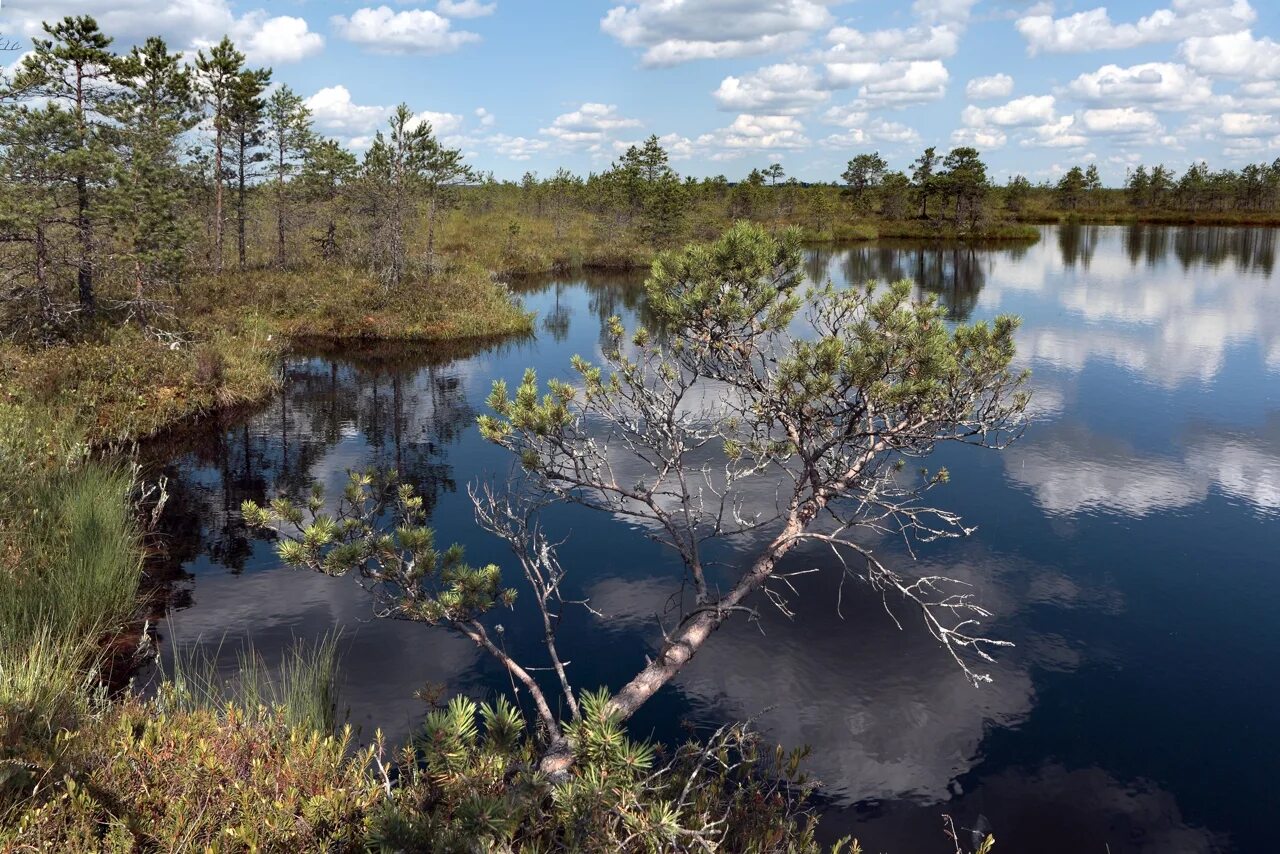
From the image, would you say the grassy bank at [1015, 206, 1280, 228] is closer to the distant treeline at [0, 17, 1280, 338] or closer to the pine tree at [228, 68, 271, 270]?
the distant treeline at [0, 17, 1280, 338]

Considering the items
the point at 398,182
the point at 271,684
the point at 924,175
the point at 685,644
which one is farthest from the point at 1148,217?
the point at 271,684

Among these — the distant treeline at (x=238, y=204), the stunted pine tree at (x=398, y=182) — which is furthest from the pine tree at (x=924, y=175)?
the stunted pine tree at (x=398, y=182)

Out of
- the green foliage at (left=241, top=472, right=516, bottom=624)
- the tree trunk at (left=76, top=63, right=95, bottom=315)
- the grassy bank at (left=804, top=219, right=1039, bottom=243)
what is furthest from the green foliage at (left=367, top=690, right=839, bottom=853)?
the grassy bank at (left=804, top=219, right=1039, bottom=243)

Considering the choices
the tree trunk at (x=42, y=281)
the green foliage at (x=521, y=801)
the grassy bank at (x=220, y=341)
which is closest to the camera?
the green foliage at (x=521, y=801)

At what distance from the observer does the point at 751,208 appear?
115 metres

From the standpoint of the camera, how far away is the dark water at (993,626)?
9.96 meters

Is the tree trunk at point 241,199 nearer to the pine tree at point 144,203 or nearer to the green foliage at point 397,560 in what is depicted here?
the pine tree at point 144,203

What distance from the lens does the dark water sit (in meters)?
9.96

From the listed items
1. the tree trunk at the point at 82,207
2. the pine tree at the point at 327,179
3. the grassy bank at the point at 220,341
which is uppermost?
the pine tree at the point at 327,179

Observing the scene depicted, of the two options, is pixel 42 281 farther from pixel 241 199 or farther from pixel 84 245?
pixel 241 199

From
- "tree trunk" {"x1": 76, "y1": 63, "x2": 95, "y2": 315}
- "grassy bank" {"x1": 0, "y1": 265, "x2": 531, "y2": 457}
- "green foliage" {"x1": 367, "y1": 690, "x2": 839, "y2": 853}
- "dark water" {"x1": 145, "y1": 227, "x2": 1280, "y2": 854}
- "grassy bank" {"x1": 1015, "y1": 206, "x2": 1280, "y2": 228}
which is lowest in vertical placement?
"dark water" {"x1": 145, "y1": 227, "x2": 1280, "y2": 854}

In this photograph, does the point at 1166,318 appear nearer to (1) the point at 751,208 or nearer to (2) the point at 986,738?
(2) the point at 986,738

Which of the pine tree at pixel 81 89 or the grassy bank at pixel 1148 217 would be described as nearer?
the pine tree at pixel 81 89

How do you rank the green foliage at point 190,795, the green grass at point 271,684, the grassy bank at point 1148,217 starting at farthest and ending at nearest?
the grassy bank at point 1148,217 → the green grass at point 271,684 → the green foliage at point 190,795
